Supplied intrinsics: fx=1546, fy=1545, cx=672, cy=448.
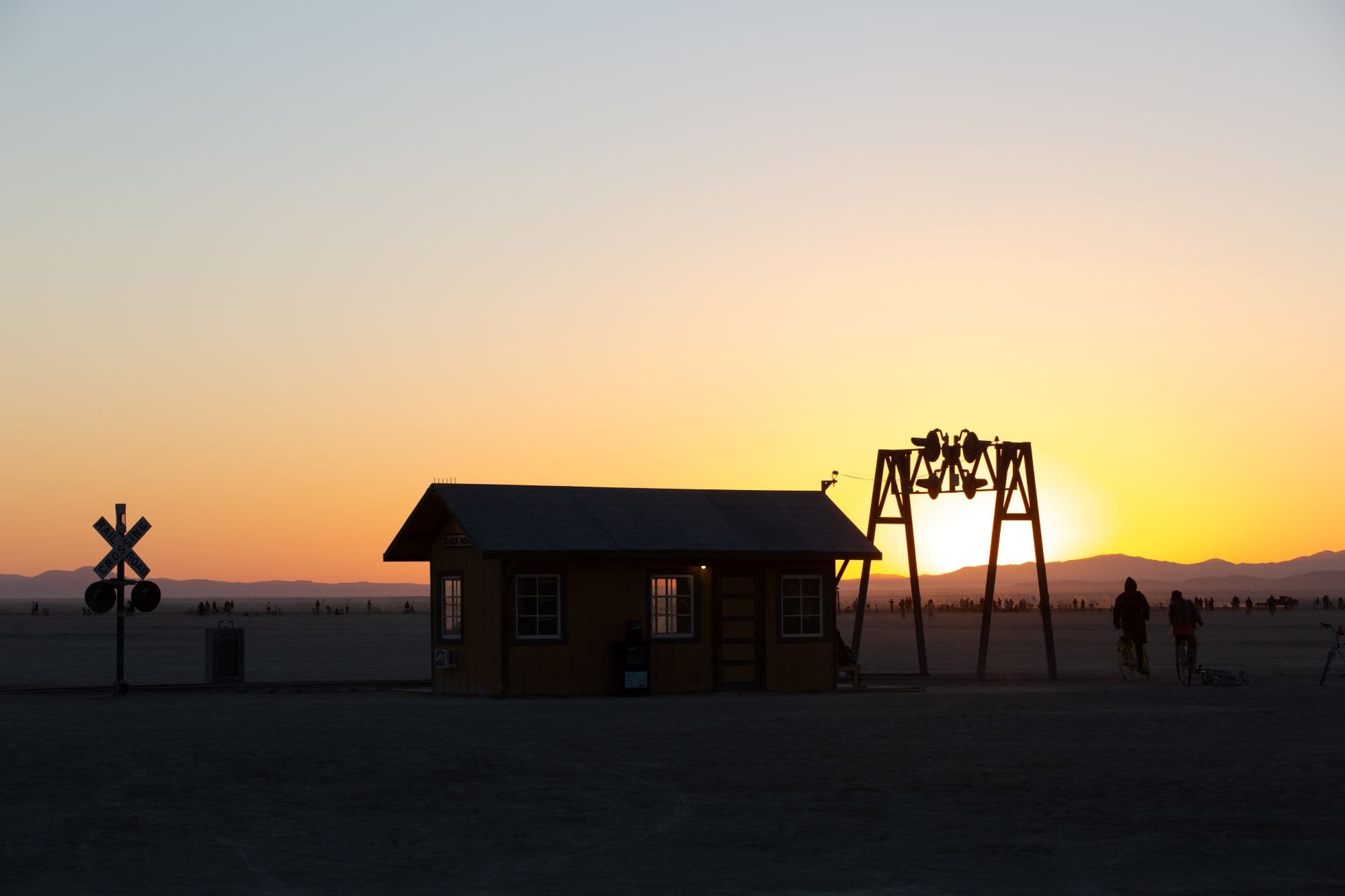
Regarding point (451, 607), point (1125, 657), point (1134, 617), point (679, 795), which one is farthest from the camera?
point (1125, 657)

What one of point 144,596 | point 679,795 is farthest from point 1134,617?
point 144,596

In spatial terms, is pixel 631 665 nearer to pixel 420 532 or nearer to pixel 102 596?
pixel 420 532

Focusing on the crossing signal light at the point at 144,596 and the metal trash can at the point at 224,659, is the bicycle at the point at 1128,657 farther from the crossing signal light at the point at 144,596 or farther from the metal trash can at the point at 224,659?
the crossing signal light at the point at 144,596

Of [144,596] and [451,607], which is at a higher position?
[144,596]

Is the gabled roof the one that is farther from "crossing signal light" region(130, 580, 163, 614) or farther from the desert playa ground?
"crossing signal light" region(130, 580, 163, 614)

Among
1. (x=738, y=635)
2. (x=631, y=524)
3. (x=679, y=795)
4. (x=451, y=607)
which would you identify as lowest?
(x=679, y=795)

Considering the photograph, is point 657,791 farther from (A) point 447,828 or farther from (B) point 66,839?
(B) point 66,839

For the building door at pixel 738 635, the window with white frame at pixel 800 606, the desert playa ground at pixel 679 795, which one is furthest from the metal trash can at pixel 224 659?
the window with white frame at pixel 800 606

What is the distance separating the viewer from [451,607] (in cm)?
2859

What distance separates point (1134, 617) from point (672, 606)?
8.87 metres

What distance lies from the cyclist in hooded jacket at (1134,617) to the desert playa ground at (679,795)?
4.16 metres

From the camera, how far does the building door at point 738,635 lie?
2834 centimetres

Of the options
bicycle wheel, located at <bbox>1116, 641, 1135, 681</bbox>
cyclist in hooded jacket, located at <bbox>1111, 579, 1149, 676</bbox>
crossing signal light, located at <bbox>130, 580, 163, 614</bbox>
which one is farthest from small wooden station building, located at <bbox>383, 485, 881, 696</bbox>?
bicycle wheel, located at <bbox>1116, 641, 1135, 681</bbox>

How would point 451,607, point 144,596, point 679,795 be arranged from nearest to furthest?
point 679,795 < point 144,596 < point 451,607
